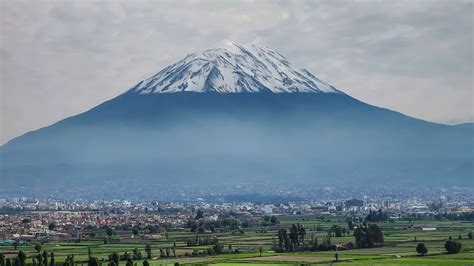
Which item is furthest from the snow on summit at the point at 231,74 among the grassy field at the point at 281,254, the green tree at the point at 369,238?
the green tree at the point at 369,238

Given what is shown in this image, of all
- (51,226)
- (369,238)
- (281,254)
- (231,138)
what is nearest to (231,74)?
(231,138)

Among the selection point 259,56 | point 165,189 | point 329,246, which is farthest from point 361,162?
point 329,246

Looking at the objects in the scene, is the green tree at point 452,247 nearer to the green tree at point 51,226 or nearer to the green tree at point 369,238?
the green tree at point 369,238

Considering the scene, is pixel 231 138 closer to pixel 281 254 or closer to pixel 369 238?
pixel 369 238

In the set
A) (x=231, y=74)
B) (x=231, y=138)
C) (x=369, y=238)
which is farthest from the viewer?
(x=231, y=138)

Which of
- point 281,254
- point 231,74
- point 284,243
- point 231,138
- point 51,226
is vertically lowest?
point 281,254

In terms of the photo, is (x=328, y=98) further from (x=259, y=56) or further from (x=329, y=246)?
(x=329, y=246)

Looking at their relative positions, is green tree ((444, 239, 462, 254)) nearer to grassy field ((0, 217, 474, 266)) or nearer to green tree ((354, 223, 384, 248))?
grassy field ((0, 217, 474, 266))

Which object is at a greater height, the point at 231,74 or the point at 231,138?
the point at 231,74
